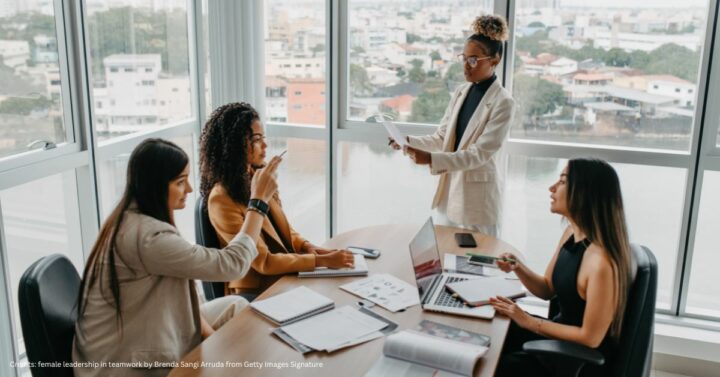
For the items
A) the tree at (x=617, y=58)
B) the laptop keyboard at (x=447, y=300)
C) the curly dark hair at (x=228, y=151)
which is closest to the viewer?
the laptop keyboard at (x=447, y=300)

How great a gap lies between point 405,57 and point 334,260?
66.2 inches

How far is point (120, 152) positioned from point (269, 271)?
1.25 meters

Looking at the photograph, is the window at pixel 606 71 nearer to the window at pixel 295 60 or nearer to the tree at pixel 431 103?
the tree at pixel 431 103

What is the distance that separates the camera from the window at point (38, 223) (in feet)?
8.43

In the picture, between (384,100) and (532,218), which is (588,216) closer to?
(532,218)

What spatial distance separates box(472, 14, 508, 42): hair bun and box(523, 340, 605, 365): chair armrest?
1638 millimetres

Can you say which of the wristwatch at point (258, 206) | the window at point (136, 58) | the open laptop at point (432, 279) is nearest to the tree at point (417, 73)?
the window at point (136, 58)

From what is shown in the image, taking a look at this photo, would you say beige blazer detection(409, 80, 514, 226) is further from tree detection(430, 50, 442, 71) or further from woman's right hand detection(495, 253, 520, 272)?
woman's right hand detection(495, 253, 520, 272)

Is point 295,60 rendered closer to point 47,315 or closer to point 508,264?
point 508,264

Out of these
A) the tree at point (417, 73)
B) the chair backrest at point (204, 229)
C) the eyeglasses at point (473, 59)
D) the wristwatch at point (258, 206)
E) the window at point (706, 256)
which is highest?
the eyeglasses at point (473, 59)

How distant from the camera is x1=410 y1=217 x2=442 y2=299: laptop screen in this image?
6.91 ft

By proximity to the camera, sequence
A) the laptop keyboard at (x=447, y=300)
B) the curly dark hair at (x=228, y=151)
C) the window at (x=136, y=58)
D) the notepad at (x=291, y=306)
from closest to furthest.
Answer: the notepad at (x=291, y=306), the laptop keyboard at (x=447, y=300), the curly dark hair at (x=228, y=151), the window at (x=136, y=58)

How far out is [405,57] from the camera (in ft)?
11.9

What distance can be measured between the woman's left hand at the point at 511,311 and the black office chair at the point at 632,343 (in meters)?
0.09
